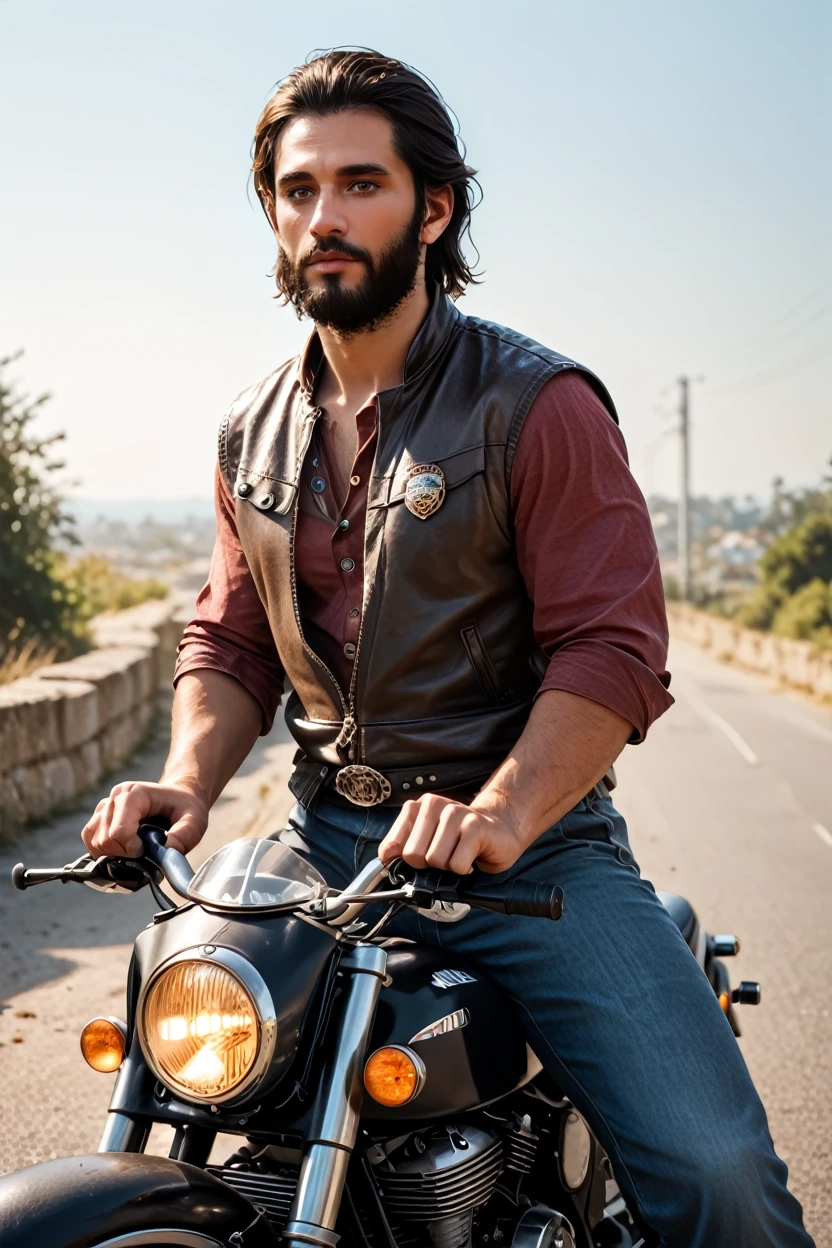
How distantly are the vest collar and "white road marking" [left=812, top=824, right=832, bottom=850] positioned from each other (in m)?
7.04

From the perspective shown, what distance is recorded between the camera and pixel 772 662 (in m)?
30.1

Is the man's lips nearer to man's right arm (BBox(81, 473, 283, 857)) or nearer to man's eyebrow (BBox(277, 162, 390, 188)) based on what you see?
man's eyebrow (BBox(277, 162, 390, 188))

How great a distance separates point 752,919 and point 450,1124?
5215 millimetres

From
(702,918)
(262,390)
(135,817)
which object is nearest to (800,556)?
(702,918)

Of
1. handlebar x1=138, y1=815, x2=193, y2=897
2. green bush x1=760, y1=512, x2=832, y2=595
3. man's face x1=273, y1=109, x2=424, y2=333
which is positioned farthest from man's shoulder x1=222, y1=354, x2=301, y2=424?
green bush x1=760, y1=512, x2=832, y2=595

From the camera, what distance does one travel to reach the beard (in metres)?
2.54

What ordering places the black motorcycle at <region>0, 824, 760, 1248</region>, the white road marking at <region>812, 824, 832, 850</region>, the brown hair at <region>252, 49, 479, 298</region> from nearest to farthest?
the black motorcycle at <region>0, 824, 760, 1248</region> → the brown hair at <region>252, 49, 479, 298</region> → the white road marking at <region>812, 824, 832, 850</region>

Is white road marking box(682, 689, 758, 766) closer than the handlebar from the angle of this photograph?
No

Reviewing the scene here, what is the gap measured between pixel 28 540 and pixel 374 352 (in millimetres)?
11420

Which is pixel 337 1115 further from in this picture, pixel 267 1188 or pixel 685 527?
pixel 685 527

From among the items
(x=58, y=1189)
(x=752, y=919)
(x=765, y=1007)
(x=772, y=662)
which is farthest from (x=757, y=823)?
(x=772, y=662)

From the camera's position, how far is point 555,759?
88.4 inches

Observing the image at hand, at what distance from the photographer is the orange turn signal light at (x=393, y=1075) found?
1923 millimetres

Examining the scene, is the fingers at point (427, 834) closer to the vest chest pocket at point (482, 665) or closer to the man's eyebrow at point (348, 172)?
the vest chest pocket at point (482, 665)
